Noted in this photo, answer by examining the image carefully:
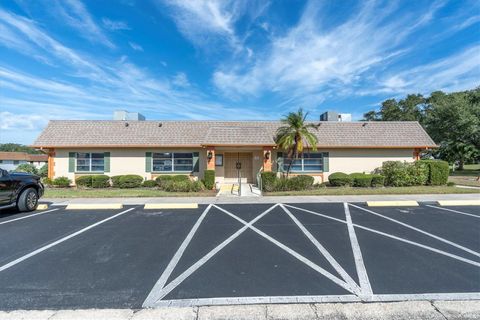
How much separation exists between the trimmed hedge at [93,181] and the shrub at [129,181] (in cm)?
97

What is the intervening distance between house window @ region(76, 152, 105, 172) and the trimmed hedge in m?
1.05

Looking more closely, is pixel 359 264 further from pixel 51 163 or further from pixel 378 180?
pixel 51 163

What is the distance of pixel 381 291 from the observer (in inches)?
135

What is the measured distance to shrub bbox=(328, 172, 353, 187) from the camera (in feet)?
51.5

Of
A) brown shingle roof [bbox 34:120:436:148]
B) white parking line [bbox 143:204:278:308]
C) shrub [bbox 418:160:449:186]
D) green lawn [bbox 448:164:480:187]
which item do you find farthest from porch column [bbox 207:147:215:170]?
green lawn [bbox 448:164:480:187]

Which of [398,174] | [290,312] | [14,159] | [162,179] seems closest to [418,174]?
[398,174]

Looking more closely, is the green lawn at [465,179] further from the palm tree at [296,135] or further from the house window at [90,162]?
the house window at [90,162]

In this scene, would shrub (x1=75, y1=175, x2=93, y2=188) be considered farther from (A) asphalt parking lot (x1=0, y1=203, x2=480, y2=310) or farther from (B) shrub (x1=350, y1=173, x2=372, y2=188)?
(B) shrub (x1=350, y1=173, x2=372, y2=188)

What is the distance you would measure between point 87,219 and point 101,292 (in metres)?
4.97

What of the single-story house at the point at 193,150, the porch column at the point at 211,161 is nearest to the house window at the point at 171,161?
the single-story house at the point at 193,150

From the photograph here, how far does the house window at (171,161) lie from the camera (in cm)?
1684

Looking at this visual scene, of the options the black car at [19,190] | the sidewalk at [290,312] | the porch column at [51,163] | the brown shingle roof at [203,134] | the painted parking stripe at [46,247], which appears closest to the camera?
the sidewalk at [290,312]

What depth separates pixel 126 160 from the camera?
1681 centimetres

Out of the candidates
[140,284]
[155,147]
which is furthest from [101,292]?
[155,147]
